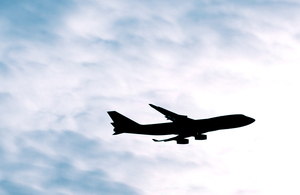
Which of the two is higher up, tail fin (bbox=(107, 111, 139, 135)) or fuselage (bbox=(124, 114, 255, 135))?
tail fin (bbox=(107, 111, 139, 135))

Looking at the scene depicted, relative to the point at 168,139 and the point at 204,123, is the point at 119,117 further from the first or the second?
the point at 204,123

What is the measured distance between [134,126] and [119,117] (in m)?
4.69

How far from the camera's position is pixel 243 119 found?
271ft

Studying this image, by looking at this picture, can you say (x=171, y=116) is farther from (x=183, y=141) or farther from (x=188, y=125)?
(x=183, y=141)

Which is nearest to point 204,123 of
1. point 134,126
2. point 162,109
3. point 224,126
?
point 224,126

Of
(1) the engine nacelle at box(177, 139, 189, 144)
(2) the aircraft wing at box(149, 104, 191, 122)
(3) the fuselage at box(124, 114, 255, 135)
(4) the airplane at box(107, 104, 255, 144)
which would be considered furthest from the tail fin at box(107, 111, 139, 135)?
(2) the aircraft wing at box(149, 104, 191, 122)

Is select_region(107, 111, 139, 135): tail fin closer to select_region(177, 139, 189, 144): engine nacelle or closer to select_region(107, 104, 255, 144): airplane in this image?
select_region(107, 104, 255, 144): airplane

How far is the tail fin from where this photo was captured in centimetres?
9307

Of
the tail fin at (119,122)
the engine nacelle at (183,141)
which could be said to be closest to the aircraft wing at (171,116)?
the engine nacelle at (183,141)

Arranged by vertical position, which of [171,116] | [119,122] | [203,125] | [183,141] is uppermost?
[119,122]

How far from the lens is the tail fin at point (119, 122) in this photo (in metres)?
93.1

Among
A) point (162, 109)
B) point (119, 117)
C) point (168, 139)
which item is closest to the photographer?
point (162, 109)

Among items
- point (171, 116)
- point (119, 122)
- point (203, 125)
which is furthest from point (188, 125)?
point (119, 122)

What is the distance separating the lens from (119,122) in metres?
94.8
